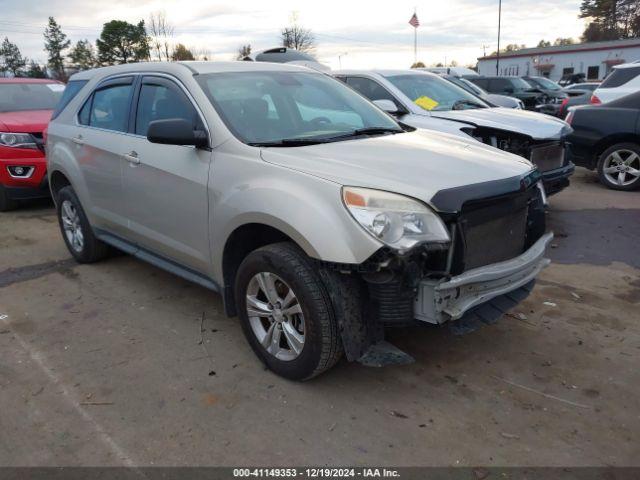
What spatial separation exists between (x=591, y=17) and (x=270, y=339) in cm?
8630

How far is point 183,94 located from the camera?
3732mm

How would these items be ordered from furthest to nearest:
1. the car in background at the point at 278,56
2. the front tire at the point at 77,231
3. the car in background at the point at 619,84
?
the car in background at the point at 278,56 → the car in background at the point at 619,84 → the front tire at the point at 77,231

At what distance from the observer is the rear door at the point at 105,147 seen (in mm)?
4348

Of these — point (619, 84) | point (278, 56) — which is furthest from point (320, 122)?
point (619, 84)

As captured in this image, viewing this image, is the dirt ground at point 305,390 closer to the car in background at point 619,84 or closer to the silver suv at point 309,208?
the silver suv at point 309,208

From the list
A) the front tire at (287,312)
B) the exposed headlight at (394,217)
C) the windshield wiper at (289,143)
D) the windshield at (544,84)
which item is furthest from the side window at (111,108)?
the windshield at (544,84)

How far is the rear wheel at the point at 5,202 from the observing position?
7.60m

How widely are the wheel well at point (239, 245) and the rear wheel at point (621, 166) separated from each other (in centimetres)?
664

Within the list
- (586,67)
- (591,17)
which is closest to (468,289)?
(586,67)

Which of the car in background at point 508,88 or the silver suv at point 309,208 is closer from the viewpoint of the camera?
the silver suv at point 309,208

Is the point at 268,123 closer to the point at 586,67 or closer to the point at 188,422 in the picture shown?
the point at 188,422

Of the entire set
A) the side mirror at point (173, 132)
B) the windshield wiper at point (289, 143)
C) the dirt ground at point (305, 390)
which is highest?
Answer: the side mirror at point (173, 132)

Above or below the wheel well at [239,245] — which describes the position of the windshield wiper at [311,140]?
above

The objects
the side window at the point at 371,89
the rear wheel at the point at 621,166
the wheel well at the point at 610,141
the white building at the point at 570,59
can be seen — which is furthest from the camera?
the white building at the point at 570,59
